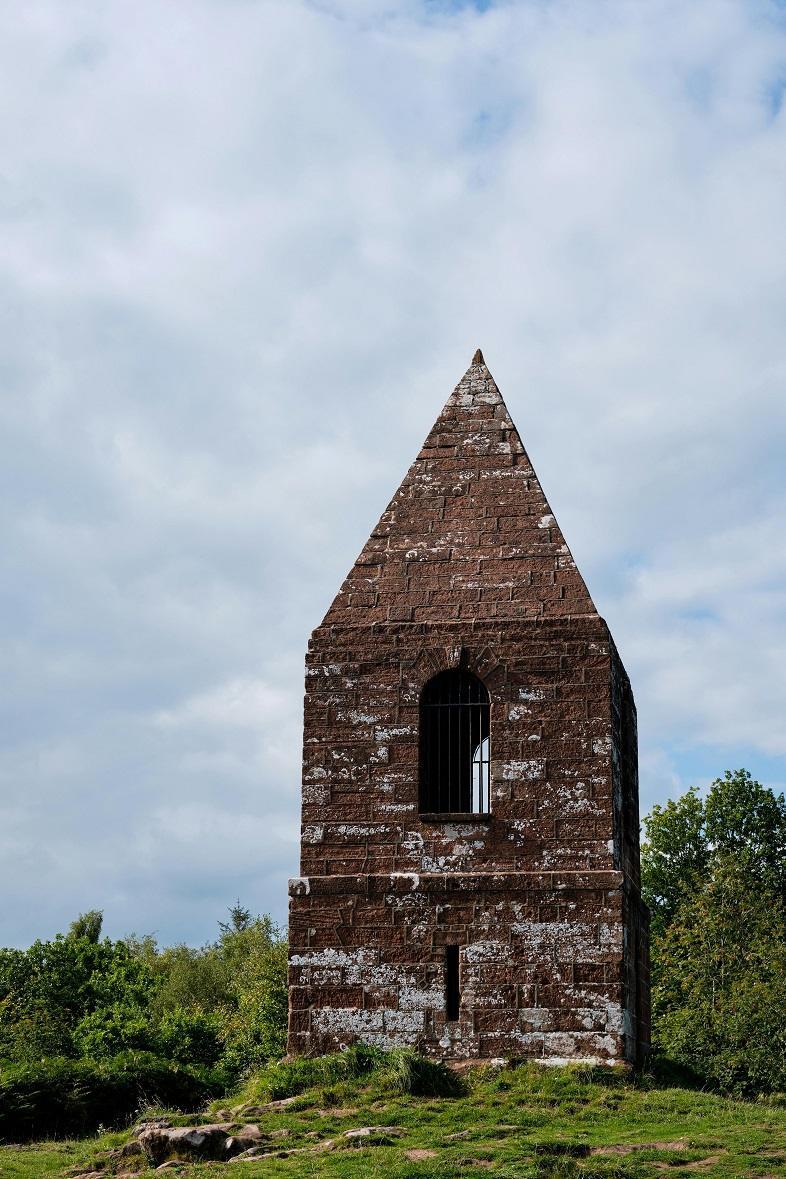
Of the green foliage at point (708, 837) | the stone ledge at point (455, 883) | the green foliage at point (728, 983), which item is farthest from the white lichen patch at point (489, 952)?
the green foliage at point (708, 837)

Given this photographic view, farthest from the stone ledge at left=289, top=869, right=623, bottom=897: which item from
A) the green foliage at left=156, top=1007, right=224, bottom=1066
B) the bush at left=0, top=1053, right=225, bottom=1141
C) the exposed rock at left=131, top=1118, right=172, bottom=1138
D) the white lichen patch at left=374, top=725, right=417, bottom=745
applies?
the green foliage at left=156, top=1007, right=224, bottom=1066

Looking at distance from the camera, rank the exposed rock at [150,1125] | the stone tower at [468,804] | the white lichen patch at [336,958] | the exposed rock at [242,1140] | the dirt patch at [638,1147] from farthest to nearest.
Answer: the white lichen patch at [336,958] → the stone tower at [468,804] → the exposed rock at [150,1125] → the exposed rock at [242,1140] → the dirt patch at [638,1147]

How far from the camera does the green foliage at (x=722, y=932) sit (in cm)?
3080

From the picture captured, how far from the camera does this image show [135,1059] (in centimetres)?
2067

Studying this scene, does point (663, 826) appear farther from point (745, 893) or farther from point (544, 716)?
point (544, 716)

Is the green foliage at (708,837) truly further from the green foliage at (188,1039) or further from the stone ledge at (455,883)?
the stone ledge at (455,883)

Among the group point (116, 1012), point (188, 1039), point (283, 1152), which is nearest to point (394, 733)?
point (283, 1152)

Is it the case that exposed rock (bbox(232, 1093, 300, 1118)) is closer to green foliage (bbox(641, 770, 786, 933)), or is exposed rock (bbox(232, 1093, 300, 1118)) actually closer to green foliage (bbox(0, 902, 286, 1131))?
green foliage (bbox(0, 902, 286, 1131))

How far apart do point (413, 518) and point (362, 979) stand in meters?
5.77

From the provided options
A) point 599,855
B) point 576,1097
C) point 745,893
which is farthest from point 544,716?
point 745,893

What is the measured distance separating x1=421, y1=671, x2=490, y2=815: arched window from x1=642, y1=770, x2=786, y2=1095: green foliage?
38.2 ft

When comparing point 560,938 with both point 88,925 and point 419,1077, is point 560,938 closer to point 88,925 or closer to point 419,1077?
point 419,1077

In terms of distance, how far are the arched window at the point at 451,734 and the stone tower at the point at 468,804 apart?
0.02 m

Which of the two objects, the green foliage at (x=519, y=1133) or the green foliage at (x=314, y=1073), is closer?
the green foliage at (x=519, y=1133)
